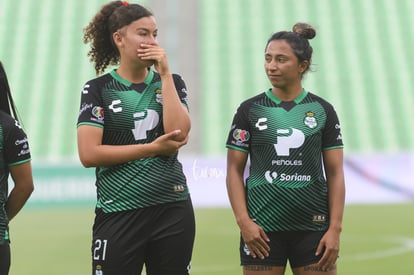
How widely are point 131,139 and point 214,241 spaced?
24.1ft

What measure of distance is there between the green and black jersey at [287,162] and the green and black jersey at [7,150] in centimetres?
117

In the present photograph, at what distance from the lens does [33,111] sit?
20.2 m

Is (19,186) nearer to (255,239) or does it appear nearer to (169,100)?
(169,100)

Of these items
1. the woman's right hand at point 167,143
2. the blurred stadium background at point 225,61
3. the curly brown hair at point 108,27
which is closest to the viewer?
the woman's right hand at point 167,143

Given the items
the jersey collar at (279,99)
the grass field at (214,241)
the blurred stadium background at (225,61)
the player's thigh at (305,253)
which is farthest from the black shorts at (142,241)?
the blurred stadium background at (225,61)

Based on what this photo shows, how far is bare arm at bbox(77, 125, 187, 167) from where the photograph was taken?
429cm

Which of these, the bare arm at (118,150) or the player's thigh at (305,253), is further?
the player's thigh at (305,253)

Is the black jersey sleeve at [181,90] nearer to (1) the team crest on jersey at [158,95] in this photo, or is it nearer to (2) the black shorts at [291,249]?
(1) the team crest on jersey at [158,95]

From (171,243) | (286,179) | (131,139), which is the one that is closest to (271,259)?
(286,179)

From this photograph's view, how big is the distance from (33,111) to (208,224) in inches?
327

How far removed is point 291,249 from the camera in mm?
4746

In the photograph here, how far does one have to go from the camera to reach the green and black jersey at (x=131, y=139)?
4387mm

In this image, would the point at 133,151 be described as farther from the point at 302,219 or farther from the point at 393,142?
the point at 393,142

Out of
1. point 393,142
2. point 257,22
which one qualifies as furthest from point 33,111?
point 393,142
